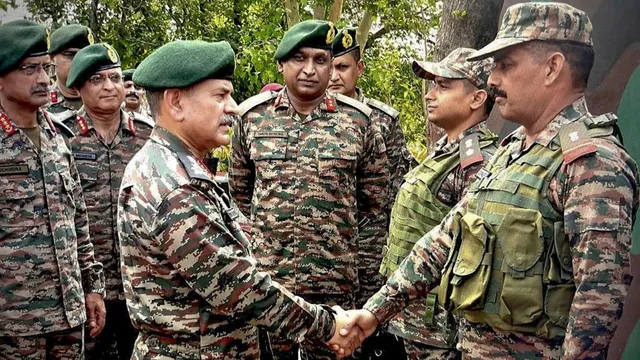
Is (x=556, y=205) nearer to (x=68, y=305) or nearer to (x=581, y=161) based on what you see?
(x=581, y=161)

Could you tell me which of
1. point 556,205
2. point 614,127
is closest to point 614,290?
point 556,205

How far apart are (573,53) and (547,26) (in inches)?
5.6

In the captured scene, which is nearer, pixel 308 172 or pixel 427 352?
pixel 427 352

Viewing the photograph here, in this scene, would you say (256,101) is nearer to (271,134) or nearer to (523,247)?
(271,134)

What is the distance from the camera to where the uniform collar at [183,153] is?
9.37 ft


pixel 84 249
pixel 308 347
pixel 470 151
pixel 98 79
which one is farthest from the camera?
pixel 98 79

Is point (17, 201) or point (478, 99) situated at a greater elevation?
point (478, 99)

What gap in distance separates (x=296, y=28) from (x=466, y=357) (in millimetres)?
2423

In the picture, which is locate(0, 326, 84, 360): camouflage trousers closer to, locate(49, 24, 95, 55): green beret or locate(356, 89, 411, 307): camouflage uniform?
locate(356, 89, 411, 307): camouflage uniform

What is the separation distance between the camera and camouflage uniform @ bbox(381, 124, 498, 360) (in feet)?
13.0

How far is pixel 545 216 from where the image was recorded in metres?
2.84

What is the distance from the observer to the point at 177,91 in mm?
2945

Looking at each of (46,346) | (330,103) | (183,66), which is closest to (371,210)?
(330,103)

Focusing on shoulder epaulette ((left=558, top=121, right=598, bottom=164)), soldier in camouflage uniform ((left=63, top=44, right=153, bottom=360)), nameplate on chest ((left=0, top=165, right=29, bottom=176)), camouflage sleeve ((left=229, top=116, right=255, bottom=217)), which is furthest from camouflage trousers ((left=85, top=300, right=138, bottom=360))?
shoulder epaulette ((left=558, top=121, right=598, bottom=164))
